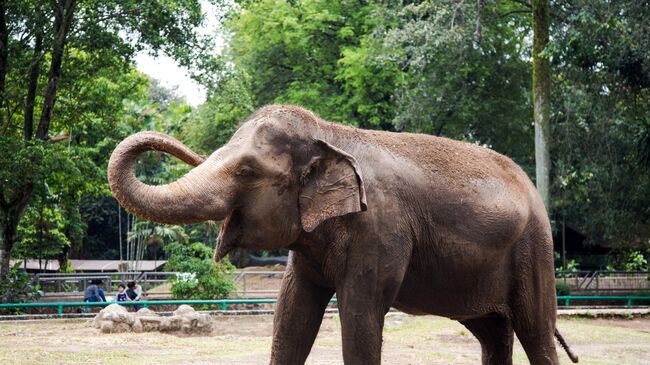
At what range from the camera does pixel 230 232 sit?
5695 millimetres

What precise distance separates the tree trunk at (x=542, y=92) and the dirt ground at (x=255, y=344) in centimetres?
424

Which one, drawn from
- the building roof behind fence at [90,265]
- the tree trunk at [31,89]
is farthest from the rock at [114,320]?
the building roof behind fence at [90,265]

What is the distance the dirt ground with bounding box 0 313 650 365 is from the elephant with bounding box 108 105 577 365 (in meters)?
5.50

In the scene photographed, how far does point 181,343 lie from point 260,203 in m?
10.4

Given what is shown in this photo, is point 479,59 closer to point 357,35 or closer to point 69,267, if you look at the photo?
point 357,35

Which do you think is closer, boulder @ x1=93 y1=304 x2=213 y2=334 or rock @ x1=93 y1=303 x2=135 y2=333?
rock @ x1=93 y1=303 x2=135 y2=333

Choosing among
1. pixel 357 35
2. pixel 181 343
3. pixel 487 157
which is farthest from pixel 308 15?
pixel 487 157

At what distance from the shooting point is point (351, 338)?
5.83m

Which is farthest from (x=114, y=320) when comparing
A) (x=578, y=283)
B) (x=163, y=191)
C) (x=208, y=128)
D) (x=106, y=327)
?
(x=208, y=128)

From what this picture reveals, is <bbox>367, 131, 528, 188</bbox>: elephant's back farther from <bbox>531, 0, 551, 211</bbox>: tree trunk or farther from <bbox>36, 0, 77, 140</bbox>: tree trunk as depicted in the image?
<bbox>36, 0, 77, 140</bbox>: tree trunk

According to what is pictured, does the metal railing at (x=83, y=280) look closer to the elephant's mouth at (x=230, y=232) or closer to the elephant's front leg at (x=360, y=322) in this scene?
the elephant's front leg at (x=360, y=322)

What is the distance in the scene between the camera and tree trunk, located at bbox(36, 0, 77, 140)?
2175 cm

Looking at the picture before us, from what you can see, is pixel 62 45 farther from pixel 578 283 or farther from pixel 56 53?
pixel 578 283

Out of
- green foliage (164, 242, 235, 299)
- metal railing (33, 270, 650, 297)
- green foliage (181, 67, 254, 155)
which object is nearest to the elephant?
green foliage (164, 242, 235, 299)
